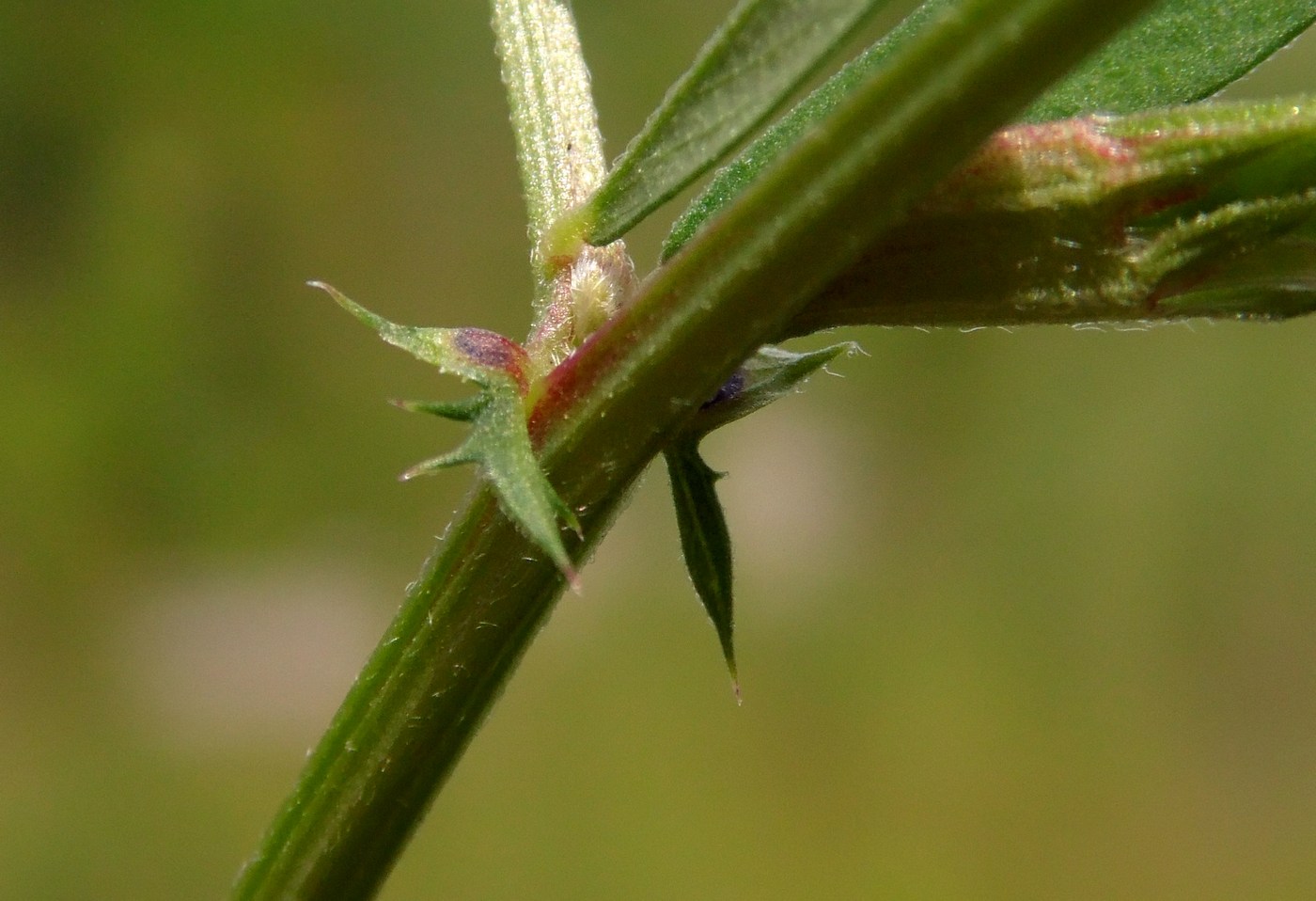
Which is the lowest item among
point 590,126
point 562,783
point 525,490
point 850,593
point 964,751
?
point 525,490

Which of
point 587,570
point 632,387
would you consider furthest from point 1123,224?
point 587,570

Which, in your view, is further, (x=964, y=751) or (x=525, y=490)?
(x=964, y=751)

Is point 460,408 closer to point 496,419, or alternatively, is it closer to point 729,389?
point 496,419

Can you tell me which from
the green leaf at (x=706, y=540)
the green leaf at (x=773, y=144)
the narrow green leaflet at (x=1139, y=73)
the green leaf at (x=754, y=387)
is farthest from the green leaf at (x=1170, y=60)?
the green leaf at (x=706, y=540)

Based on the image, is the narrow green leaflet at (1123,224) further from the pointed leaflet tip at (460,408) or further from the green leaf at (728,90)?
the pointed leaflet tip at (460,408)

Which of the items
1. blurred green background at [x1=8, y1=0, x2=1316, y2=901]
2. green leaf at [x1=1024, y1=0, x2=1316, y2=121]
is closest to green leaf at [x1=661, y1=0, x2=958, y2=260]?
green leaf at [x1=1024, y1=0, x2=1316, y2=121]

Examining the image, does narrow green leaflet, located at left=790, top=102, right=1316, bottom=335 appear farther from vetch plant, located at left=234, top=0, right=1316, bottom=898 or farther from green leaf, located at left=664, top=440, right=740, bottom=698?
green leaf, located at left=664, top=440, right=740, bottom=698

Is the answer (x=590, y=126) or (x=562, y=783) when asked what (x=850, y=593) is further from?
(x=590, y=126)

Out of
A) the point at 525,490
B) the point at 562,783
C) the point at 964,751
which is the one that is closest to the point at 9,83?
the point at 562,783
